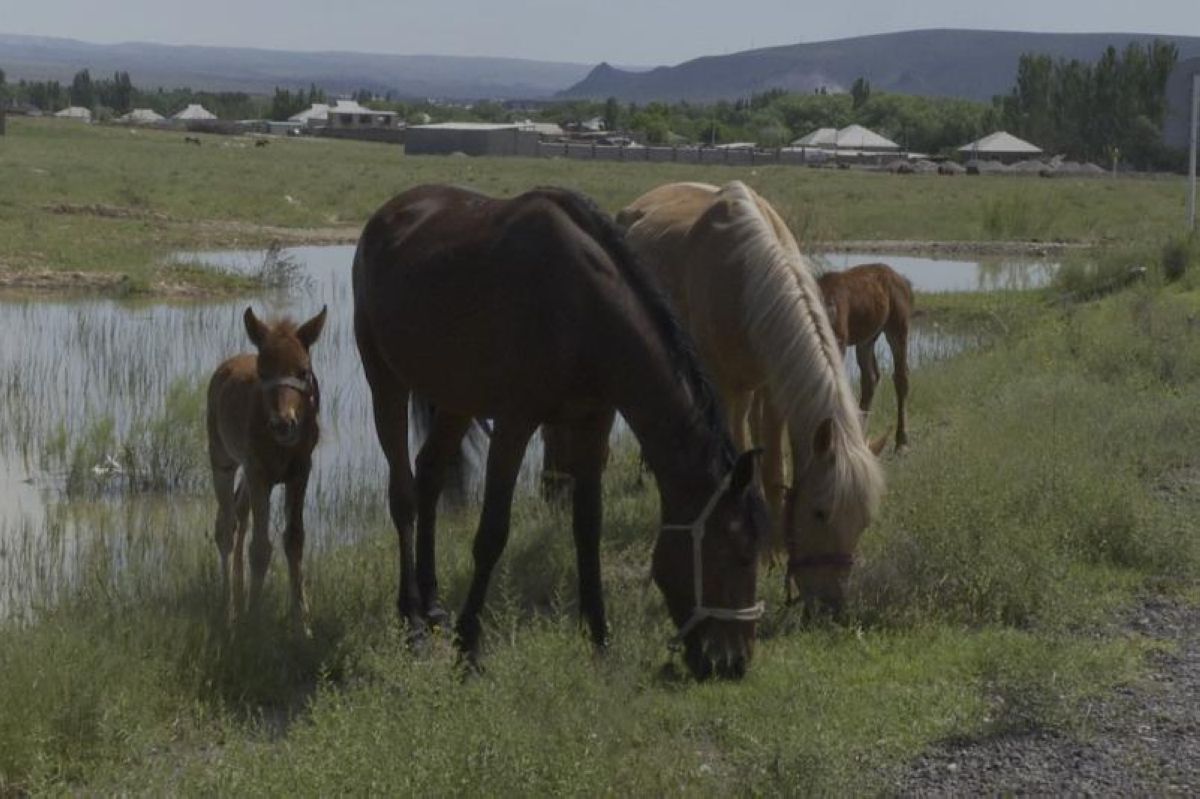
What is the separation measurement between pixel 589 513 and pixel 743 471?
1.07 m

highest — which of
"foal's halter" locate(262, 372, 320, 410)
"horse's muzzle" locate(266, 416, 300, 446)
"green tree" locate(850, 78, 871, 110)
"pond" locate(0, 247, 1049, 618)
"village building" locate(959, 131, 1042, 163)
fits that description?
"green tree" locate(850, 78, 871, 110)

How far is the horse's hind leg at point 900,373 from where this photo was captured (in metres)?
13.6

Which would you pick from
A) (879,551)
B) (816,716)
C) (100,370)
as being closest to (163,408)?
(100,370)

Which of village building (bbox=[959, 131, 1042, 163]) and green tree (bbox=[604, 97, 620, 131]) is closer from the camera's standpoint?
village building (bbox=[959, 131, 1042, 163])

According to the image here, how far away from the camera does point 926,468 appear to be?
1030cm

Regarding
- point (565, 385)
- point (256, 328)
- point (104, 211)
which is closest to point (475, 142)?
point (104, 211)

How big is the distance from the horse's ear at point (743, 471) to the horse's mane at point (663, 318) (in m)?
0.16

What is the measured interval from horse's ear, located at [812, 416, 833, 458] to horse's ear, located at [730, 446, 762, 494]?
62 cm

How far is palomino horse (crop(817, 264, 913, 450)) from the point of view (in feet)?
44.5

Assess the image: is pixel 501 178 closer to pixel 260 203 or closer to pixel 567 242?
pixel 260 203

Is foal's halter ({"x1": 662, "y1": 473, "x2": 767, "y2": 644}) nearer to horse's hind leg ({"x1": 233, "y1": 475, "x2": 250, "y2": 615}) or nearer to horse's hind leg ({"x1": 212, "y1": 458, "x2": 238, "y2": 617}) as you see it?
horse's hind leg ({"x1": 233, "y1": 475, "x2": 250, "y2": 615})

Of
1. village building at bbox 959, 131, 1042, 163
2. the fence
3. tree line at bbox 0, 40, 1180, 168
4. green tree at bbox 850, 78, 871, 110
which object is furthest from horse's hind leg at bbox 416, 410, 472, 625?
green tree at bbox 850, 78, 871, 110

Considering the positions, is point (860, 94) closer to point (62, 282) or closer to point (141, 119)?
point (141, 119)

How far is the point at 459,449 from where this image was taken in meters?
9.50
